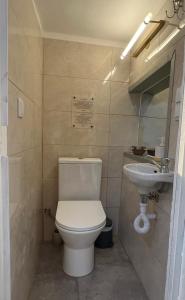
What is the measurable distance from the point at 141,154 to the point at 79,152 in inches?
24.9

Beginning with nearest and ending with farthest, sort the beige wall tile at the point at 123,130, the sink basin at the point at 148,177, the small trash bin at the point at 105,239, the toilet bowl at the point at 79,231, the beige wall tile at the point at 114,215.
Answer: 1. the sink basin at the point at 148,177
2. the toilet bowl at the point at 79,231
3. the small trash bin at the point at 105,239
4. the beige wall tile at the point at 123,130
5. the beige wall tile at the point at 114,215

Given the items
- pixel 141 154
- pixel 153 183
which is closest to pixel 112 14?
pixel 141 154

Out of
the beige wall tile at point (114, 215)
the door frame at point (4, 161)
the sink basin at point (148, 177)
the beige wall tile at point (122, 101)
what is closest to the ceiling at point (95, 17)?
the beige wall tile at point (122, 101)

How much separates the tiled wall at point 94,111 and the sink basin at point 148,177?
676 mm

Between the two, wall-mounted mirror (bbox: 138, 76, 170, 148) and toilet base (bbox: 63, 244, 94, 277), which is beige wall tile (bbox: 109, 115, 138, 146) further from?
toilet base (bbox: 63, 244, 94, 277)

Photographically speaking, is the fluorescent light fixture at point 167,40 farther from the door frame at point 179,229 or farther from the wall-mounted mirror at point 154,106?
the door frame at point 179,229

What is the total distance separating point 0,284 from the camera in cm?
66

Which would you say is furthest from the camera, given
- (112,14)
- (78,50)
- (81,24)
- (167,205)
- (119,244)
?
(119,244)

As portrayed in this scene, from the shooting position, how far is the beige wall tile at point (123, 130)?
1944 millimetres

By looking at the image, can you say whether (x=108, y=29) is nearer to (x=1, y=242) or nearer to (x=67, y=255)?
(x=1, y=242)

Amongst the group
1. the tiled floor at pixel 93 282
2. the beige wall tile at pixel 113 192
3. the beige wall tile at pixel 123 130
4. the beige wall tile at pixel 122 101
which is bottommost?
the tiled floor at pixel 93 282

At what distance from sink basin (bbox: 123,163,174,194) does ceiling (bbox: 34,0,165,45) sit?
3.91 ft

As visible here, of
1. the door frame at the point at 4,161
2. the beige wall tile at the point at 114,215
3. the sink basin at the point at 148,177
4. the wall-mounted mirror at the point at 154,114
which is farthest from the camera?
the beige wall tile at the point at 114,215

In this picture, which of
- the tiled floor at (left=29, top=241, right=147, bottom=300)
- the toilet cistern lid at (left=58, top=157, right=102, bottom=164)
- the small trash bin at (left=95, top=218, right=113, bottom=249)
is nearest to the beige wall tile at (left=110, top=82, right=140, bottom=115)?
the toilet cistern lid at (left=58, top=157, right=102, bottom=164)
